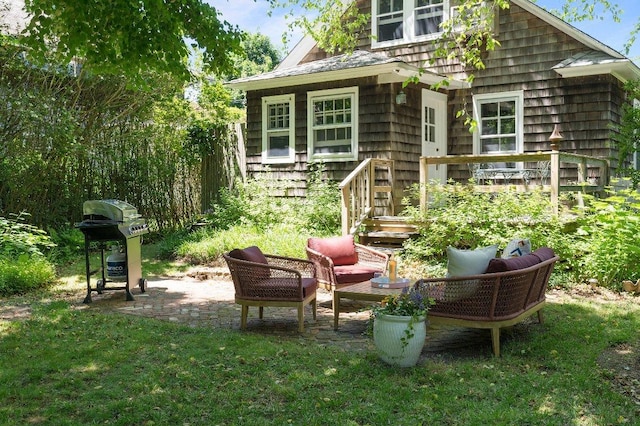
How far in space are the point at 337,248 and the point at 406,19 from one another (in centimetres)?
737

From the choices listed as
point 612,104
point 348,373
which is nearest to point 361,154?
point 612,104

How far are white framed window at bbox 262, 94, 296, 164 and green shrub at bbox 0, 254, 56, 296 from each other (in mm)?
5609

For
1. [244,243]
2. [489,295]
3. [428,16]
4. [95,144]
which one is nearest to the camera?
[489,295]

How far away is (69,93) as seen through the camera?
1162 cm

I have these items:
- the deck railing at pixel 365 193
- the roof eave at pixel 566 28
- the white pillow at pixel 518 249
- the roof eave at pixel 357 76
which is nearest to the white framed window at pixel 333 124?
the roof eave at pixel 357 76

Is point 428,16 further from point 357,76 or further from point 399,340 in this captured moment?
point 399,340

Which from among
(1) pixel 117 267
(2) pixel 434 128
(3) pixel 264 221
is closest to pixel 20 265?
(1) pixel 117 267

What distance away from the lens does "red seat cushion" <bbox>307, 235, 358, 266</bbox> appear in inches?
295

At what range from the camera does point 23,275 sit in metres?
8.18

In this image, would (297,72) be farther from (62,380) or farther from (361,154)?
(62,380)

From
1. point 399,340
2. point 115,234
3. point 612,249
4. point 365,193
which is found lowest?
point 399,340

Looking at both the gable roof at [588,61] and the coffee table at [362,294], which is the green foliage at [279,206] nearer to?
the coffee table at [362,294]

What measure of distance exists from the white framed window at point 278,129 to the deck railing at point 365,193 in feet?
7.32

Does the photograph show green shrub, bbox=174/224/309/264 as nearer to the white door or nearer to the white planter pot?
the white door
